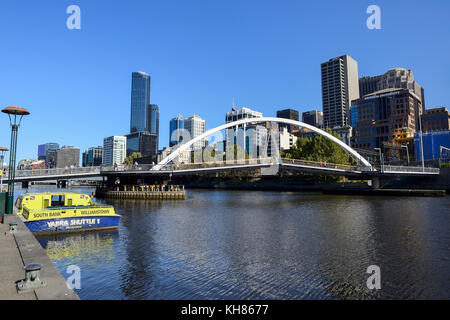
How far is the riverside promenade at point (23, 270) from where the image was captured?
6.82 meters

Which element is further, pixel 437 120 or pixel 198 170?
pixel 437 120

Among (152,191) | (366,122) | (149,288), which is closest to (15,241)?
(149,288)

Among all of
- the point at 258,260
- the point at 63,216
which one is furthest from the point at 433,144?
the point at 63,216

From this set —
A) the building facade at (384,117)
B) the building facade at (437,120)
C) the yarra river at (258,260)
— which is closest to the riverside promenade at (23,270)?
the yarra river at (258,260)

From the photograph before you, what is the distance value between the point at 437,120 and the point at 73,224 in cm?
16409

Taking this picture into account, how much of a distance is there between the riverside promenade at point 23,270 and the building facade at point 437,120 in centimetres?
16346

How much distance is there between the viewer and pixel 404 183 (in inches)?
2633

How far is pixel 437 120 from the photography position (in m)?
139

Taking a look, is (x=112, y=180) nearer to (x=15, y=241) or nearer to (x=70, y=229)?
(x=70, y=229)

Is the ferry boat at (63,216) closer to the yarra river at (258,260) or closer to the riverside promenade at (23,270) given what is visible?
the yarra river at (258,260)

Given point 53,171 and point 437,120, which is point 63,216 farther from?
point 437,120

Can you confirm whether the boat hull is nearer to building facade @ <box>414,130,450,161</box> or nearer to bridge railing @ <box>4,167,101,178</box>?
bridge railing @ <box>4,167,101,178</box>

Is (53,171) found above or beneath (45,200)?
above

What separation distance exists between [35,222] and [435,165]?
270 ft
